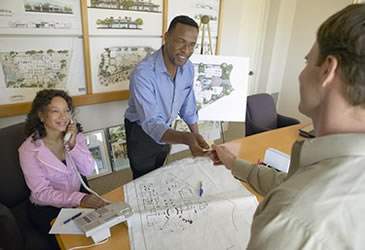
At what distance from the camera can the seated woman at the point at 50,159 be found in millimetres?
1335

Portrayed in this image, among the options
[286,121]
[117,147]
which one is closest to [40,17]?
[117,147]

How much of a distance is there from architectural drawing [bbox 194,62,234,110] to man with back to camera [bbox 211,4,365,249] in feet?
6.82

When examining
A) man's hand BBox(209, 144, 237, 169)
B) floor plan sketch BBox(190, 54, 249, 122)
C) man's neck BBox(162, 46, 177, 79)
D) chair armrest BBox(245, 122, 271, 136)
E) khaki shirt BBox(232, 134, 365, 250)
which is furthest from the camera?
floor plan sketch BBox(190, 54, 249, 122)

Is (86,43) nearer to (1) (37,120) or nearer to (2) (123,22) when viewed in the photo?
(2) (123,22)

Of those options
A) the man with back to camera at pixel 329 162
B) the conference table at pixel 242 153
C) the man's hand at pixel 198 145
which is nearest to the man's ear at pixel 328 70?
the man with back to camera at pixel 329 162

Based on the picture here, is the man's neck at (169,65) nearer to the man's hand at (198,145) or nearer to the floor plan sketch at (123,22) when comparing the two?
the man's hand at (198,145)

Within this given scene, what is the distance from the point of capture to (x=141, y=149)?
1843 millimetres

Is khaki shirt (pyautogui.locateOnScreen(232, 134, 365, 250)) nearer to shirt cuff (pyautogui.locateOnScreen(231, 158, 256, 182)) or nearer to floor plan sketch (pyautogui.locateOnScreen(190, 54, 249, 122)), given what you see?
shirt cuff (pyautogui.locateOnScreen(231, 158, 256, 182))

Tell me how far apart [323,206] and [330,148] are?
0.14m

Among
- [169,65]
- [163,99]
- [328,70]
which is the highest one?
[328,70]

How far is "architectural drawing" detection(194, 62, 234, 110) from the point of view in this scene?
8.93 feet

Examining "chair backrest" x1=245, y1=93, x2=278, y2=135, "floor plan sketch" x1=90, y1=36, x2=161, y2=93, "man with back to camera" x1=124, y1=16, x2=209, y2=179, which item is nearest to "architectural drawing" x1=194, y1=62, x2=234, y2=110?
"chair backrest" x1=245, y1=93, x2=278, y2=135

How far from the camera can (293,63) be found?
4.22 m

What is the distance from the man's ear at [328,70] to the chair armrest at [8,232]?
130 cm
